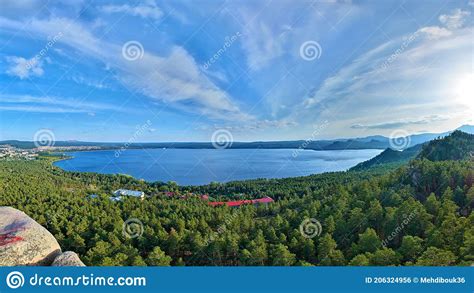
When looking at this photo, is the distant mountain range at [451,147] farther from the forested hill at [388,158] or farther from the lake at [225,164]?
the forested hill at [388,158]

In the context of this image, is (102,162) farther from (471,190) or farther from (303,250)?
(471,190)

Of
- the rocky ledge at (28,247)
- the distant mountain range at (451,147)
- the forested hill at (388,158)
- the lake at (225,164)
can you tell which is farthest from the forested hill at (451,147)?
the rocky ledge at (28,247)

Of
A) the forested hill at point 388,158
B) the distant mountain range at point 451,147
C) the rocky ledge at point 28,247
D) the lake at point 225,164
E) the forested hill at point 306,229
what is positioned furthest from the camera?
the forested hill at point 388,158

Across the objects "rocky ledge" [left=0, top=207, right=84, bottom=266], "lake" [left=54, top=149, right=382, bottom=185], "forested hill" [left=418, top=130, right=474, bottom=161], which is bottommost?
"rocky ledge" [left=0, top=207, right=84, bottom=266]

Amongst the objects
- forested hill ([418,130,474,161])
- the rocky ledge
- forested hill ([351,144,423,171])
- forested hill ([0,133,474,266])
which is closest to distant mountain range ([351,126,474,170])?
forested hill ([418,130,474,161])

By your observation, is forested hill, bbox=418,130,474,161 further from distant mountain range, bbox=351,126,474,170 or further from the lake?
the lake

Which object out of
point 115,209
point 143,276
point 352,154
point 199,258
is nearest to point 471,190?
point 199,258
